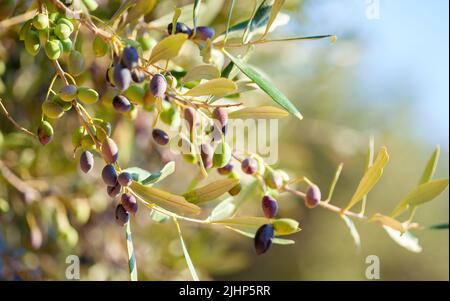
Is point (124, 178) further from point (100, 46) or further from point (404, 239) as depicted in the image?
point (404, 239)

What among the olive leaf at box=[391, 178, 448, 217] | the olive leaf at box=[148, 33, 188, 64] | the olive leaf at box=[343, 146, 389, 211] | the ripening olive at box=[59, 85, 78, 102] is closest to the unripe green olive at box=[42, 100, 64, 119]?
the ripening olive at box=[59, 85, 78, 102]

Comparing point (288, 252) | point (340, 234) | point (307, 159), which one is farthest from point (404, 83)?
point (307, 159)

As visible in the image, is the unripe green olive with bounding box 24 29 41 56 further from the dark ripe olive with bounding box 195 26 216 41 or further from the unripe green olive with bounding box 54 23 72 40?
the dark ripe olive with bounding box 195 26 216 41

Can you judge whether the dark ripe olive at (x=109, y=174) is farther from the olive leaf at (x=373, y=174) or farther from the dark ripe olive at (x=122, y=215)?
the olive leaf at (x=373, y=174)

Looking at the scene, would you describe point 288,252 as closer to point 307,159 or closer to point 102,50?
point 307,159

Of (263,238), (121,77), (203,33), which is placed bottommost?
(263,238)

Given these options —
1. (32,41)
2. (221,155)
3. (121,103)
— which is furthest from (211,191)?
(32,41)
